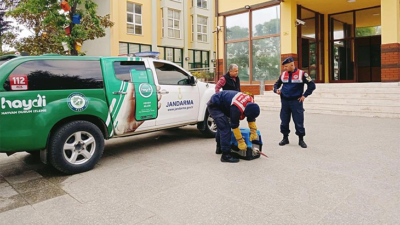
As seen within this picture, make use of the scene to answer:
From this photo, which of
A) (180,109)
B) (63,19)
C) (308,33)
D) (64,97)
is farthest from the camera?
(308,33)

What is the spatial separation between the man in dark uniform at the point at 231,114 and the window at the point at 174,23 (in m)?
26.1

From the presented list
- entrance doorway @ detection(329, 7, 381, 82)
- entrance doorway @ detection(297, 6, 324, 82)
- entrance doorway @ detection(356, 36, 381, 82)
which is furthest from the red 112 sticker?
entrance doorway @ detection(356, 36, 381, 82)

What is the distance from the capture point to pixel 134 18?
89.1 feet

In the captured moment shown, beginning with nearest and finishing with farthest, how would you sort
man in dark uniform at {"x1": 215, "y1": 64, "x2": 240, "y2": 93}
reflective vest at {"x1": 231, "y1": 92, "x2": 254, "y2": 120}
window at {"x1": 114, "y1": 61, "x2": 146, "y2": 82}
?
1. reflective vest at {"x1": 231, "y1": 92, "x2": 254, "y2": 120}
2. window at {"x1": 114, "y1": 61, "x2": 146, "y2": 82}
3. man in dark uniform at {"x1": 215, "y1": 64, "x2": 240, "y2": 93}

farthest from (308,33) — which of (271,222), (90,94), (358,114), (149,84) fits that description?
(271,222)

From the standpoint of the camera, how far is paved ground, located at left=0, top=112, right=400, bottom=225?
3.24 m

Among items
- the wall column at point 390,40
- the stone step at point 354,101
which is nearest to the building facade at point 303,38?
the wall column at point 390,40

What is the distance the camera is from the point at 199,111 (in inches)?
273

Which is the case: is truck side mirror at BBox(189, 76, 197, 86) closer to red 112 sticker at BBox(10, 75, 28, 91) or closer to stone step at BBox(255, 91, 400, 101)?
red 112 sticker at BBox(10, 75, 28, 91)

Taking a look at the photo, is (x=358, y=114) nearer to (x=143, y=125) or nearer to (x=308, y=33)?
(x=308, y=33)

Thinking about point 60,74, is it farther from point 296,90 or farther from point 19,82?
point 296,90

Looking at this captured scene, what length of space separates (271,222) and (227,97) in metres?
2.47

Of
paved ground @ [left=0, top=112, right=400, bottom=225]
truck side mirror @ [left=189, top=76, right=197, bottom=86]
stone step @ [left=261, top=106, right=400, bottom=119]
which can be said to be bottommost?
paved ground @ [left=0, top=112, right=400, bottom=225]

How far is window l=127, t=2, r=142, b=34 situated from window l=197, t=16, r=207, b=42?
712 cm
